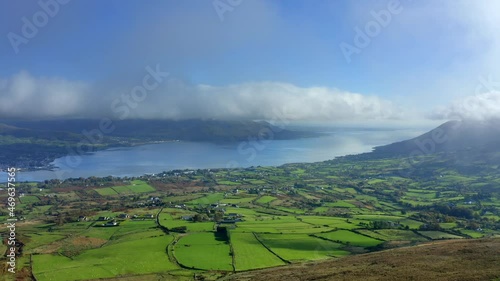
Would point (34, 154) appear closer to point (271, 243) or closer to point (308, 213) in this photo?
point (308, 213)

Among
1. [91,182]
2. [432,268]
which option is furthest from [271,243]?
[91,182]

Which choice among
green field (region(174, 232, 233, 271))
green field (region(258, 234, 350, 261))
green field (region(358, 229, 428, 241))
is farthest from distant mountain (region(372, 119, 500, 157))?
green field (region(174, 232, 233, 271))

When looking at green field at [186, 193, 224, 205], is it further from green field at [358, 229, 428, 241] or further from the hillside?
the hillside

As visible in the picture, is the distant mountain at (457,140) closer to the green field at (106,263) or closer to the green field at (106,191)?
the green field at (106,191)

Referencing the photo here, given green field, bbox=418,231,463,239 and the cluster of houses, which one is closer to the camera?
green field, bbox=418,231,463,239

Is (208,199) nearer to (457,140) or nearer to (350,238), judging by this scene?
(350,238)

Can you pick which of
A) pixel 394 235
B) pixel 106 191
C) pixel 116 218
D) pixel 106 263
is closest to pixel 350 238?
pixel 394 235
